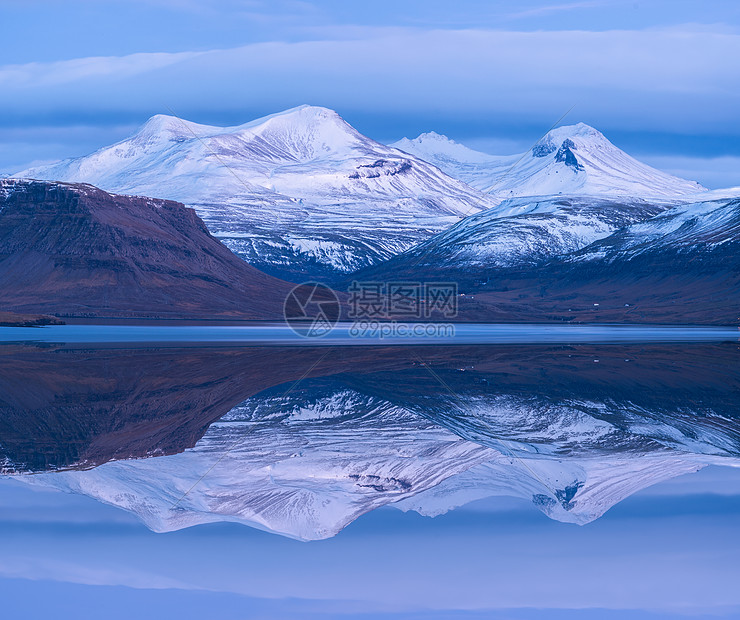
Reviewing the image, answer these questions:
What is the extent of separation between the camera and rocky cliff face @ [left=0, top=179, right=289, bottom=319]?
170 metres

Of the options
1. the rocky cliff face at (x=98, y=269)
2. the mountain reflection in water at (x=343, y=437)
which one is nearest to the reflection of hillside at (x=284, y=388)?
the mountain reflection in water at (x=343, y=437)

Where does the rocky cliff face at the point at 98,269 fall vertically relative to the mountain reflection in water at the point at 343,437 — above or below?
above

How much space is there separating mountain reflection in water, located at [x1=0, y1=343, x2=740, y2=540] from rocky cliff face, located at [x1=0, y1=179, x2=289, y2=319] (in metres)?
116

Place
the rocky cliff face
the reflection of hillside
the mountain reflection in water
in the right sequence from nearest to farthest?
the mountain reflection in water, the reflection of hillside, the rocky cliff face

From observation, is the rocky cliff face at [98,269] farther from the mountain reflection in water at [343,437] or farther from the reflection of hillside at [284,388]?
the mountain reflection in water at [343,437]

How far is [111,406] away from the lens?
36500 millimetres

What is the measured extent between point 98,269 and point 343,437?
507 ft

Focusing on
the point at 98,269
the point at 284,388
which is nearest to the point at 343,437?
the point at 284,388

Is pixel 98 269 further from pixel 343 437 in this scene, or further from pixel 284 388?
pixel 343 437

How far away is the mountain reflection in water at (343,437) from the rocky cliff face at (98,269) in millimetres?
116007

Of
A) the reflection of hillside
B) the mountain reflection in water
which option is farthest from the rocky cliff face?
the mountain reflection in water

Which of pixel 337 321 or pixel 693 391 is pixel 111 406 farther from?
pixel 337 321

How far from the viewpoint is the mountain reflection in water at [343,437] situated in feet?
73.6

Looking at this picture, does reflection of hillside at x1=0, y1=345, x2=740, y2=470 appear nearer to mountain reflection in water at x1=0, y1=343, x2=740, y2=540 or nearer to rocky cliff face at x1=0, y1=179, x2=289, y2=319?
mountain reflection in water at x1=0, y1=343, x2=740, y2=540
